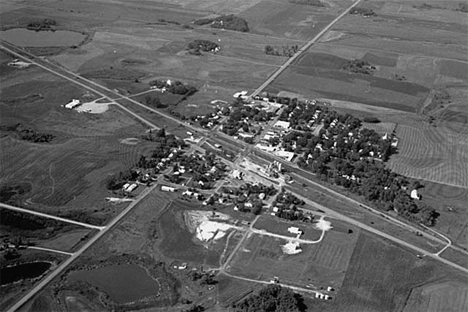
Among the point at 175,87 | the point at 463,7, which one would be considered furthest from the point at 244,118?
the point at 463,7

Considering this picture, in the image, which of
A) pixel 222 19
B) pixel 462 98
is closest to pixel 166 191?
pixel 462 98

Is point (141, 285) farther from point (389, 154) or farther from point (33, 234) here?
point (389, 154)

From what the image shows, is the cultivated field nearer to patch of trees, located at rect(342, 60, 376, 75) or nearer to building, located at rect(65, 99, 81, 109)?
building, located at rect(65, 99, 81, 109)

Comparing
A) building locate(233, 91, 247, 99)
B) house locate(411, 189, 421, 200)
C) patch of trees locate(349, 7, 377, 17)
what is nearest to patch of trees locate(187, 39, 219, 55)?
building locate(233, 91, 247, 99)

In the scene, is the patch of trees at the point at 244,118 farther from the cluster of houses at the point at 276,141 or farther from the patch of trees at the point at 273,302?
the patch of trees at the point at 273,302

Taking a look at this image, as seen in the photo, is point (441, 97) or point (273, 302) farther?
point (441, 97)

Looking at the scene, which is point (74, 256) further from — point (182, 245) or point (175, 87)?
point (175, 87)

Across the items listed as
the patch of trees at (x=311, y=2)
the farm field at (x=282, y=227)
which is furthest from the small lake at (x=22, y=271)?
the patch of trees at (x=311, y=2)
